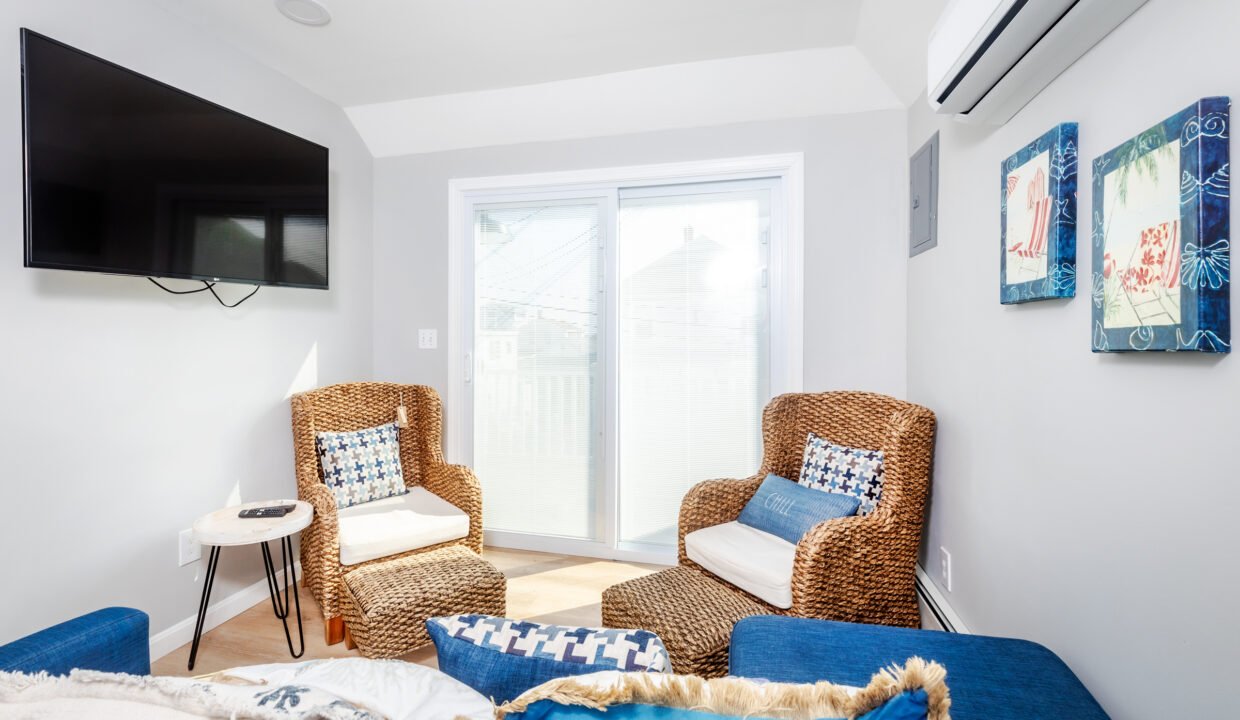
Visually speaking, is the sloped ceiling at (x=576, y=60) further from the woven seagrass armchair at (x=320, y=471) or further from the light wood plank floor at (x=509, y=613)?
the light wood plank floor at (x=509, y=613)

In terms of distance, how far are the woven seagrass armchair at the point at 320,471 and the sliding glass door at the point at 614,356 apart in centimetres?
36

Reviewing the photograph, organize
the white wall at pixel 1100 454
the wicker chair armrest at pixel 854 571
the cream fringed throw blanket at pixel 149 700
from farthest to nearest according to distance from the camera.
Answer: the wicker chair armrest at pixel 854 571, the white wall at pixel 1100 454, the cream fringed throw blanket at pixel 149 700

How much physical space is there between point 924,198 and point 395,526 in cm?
255

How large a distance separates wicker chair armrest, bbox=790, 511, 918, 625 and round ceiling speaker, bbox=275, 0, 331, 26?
267 cm

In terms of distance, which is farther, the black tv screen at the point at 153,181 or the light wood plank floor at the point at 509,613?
the light wood plank floor at the point at 509,613

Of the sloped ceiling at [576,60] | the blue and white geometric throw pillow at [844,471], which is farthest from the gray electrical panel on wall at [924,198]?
the blue and white geometric throw pillow at [844,471]

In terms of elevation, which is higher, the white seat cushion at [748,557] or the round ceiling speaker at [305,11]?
the round ceiling speaker at [305,11]

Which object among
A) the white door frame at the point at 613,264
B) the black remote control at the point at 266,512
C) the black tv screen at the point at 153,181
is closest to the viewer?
the black tv screen at the point at 153,181

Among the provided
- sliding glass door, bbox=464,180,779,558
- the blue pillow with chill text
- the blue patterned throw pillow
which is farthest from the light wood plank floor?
the blue patterned throw pillow

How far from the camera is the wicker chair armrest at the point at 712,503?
239 centimetres

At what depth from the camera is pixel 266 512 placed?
2.17m

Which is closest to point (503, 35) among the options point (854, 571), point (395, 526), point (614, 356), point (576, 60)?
point (576, 60)

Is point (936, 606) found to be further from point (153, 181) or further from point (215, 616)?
point (153, 181)

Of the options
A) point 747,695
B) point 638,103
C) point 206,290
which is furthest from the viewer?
point 638,103
